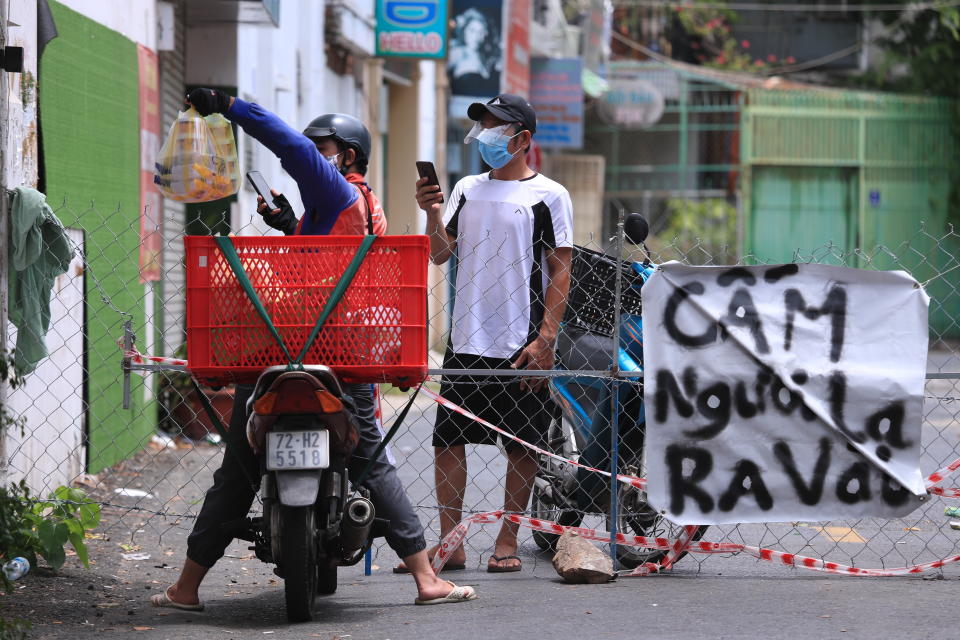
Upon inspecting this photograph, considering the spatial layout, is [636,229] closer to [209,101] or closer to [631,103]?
[209,101]

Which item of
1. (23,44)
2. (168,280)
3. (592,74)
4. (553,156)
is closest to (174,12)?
(168,280)

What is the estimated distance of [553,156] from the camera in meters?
28.3

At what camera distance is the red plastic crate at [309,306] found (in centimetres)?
482

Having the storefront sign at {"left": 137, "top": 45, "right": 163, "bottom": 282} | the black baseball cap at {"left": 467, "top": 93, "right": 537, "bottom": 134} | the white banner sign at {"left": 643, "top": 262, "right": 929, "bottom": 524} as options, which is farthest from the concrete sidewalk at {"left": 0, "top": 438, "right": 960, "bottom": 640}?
the storefront sign at {"left": 137, "top": 45, "right": 163, "bottom": 282}

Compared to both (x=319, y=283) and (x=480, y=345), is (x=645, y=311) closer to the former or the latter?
(x=480, y=345)

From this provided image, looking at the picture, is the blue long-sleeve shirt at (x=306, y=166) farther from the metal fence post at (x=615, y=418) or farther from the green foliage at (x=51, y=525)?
the green foliage at (x=51, y=525)

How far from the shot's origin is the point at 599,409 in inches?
236

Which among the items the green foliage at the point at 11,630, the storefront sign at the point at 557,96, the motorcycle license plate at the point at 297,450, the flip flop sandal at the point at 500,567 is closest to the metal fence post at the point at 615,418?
the flip flop sandal at the point at 500,567

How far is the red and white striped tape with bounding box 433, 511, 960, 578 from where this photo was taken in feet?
18.8

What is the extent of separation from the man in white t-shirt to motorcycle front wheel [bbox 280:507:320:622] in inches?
45.5

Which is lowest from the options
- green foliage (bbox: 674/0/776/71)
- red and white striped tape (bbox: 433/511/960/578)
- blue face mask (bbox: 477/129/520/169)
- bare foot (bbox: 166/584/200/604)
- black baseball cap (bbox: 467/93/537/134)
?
bare foot (bbox: 166/584/200/604)

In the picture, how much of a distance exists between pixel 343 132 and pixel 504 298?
0.96 m

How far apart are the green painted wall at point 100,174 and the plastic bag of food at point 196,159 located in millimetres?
1761

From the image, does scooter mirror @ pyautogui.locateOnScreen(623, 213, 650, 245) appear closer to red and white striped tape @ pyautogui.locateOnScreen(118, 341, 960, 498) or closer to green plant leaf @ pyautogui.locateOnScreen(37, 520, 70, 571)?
red and white striped tape @ pyautogui.locateOnScreen(118, 341, 960, 498)
